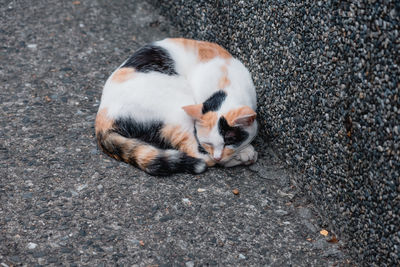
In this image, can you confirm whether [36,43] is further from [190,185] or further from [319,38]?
[319,38]

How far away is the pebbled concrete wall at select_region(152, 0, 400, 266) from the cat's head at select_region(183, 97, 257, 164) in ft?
0.87

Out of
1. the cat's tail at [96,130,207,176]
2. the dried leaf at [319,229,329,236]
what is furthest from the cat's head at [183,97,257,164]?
the dried leaf at [319,229,329,236]

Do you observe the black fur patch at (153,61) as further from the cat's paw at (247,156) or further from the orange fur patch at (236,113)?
the cat's paw at (247,156)

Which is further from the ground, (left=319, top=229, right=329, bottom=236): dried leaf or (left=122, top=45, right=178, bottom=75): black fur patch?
(left=122, top=45, right=178, bottom=75): black fur patch

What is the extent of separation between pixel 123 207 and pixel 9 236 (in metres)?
0.63

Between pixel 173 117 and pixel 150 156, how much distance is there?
30cm

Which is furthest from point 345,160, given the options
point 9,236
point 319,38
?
point 9,236

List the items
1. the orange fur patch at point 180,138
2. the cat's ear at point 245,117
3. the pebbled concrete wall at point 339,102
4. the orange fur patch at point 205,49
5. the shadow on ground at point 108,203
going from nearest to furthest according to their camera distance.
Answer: the pebbled concrete wall at point 339,102 < the shadow on ground at point 108,203 < the cat's ear at point 245,117 < the orange fur patch at point 180,138 < the orange fur patch at point 205,49

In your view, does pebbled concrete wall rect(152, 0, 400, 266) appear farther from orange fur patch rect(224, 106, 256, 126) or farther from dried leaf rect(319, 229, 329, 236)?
orange fur patch rect(224, 106, 256, 126)

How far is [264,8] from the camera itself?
120 inches

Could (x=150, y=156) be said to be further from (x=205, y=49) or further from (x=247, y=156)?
(x=205, y=49)

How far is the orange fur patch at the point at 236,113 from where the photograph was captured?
2889 mm

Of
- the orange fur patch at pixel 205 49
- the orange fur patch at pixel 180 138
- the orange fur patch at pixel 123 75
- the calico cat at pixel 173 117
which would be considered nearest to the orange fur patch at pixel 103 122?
the calico cat at pixel 173 117

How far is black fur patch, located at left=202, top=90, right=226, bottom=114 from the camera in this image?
9.87 feet
